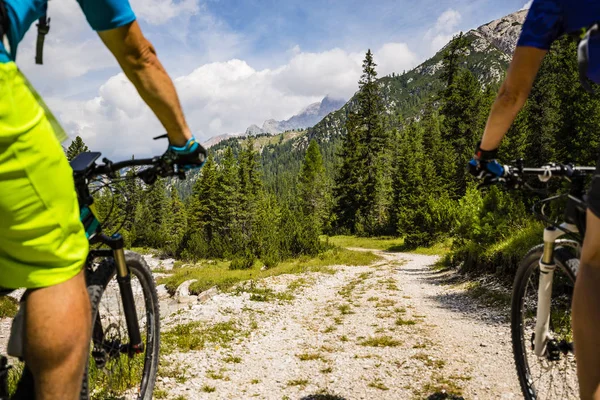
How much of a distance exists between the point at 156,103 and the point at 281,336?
18.1ft

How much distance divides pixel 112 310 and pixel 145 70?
1.73 m

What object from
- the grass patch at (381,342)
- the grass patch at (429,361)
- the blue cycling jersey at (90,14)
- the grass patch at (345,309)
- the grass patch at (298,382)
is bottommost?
the grass patch at (345,309)

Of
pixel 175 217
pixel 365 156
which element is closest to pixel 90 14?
pixel 365 156

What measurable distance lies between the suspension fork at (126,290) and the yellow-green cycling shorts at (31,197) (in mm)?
1021

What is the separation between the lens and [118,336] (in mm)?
2504

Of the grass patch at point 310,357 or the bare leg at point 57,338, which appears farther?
the grass patch at point 310,357

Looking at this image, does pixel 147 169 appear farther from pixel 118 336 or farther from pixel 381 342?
pixel 381 342

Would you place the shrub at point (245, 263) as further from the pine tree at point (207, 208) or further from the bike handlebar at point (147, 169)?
the pine tree at point (207, 208)

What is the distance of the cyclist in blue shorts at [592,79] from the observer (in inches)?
55.7

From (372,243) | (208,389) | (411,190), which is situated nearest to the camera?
(208,389)

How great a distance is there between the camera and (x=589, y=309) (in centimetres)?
147

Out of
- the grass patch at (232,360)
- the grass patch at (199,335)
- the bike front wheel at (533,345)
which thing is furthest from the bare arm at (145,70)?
the grass patch at (199,335)

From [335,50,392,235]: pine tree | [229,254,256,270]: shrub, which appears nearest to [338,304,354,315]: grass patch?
[229,254,256,270]: shrub

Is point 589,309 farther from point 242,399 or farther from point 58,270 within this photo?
point 242,399
